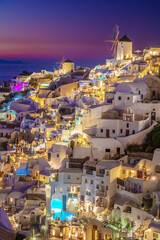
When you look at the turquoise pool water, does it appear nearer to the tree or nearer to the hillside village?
the hillside village

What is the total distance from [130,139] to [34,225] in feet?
25.4

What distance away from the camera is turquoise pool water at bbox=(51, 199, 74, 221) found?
830 inches

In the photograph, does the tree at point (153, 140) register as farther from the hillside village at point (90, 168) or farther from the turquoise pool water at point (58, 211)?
the turquoise pool water at point (58, 211)

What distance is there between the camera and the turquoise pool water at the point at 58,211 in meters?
21.1

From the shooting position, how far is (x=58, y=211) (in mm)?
21438

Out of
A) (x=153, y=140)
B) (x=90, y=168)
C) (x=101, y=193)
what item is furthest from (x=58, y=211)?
(x=153, y=140)

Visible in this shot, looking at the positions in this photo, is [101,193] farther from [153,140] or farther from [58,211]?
[153,140]

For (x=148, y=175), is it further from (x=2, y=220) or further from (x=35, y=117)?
(x=35, y=117)

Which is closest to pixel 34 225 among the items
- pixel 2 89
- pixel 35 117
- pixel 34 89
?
pixel 35 117

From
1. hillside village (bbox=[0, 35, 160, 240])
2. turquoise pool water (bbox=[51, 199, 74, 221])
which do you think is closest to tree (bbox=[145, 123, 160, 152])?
hillside village (bbox=[0, 35, 160, 240])

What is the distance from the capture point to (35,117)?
33.5m

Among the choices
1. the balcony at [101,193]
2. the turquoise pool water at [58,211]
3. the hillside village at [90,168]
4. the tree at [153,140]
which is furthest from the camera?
the tree at [153,140]

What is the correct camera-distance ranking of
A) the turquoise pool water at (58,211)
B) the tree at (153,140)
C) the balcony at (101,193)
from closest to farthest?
the balcony at (101,193) → the turquoise pool water at (58,211) → the tree at (153,140)

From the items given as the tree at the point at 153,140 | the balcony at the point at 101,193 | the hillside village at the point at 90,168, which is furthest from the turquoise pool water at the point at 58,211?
the tree at the point at 153,140
